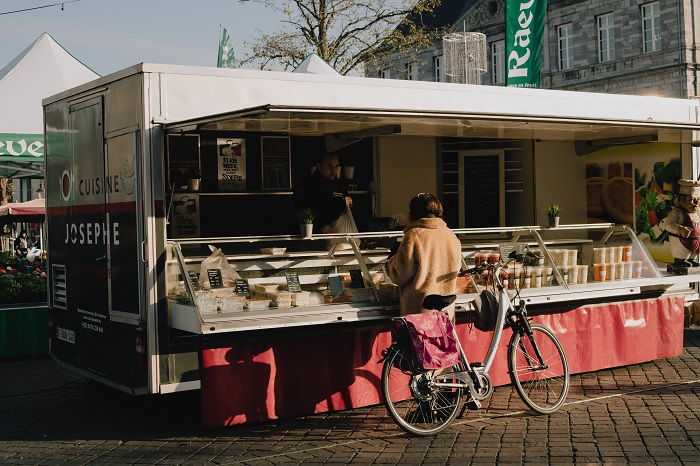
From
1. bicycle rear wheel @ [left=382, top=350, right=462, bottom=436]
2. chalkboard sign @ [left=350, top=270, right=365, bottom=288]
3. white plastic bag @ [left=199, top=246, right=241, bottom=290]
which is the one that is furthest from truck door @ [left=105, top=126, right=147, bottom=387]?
bicycle rear wheel @ [left=382, top=350, right=462, bottom=436]

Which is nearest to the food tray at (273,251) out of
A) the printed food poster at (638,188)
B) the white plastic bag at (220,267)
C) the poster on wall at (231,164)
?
the white plastic bag at (220,267)

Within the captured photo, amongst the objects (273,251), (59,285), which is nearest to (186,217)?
(59,285)

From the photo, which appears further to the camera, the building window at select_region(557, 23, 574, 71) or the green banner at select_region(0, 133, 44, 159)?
the building window at select_region(557, 23, 574, 71)

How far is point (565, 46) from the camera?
49.2 meters

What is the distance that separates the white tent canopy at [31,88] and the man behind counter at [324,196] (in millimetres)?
4625

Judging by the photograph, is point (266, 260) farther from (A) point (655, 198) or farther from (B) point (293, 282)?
(A) point (655, 198)

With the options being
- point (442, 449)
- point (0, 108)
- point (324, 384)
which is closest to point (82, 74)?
point (0, 108)

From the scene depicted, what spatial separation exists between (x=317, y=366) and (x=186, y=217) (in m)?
4.15

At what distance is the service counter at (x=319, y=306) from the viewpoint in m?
6.92

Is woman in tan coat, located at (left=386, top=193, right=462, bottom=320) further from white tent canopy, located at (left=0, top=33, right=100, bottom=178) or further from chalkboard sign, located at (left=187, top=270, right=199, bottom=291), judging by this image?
white tent canopy, located at (left=0, top=33, right=100, bottom=178)

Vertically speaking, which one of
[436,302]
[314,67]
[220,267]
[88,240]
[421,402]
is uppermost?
[314,67]

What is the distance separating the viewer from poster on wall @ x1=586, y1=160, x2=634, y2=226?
11.4 meters

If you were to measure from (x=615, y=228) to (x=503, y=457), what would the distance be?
3.96 metres

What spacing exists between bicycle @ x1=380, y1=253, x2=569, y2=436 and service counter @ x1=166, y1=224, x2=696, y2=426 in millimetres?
312
